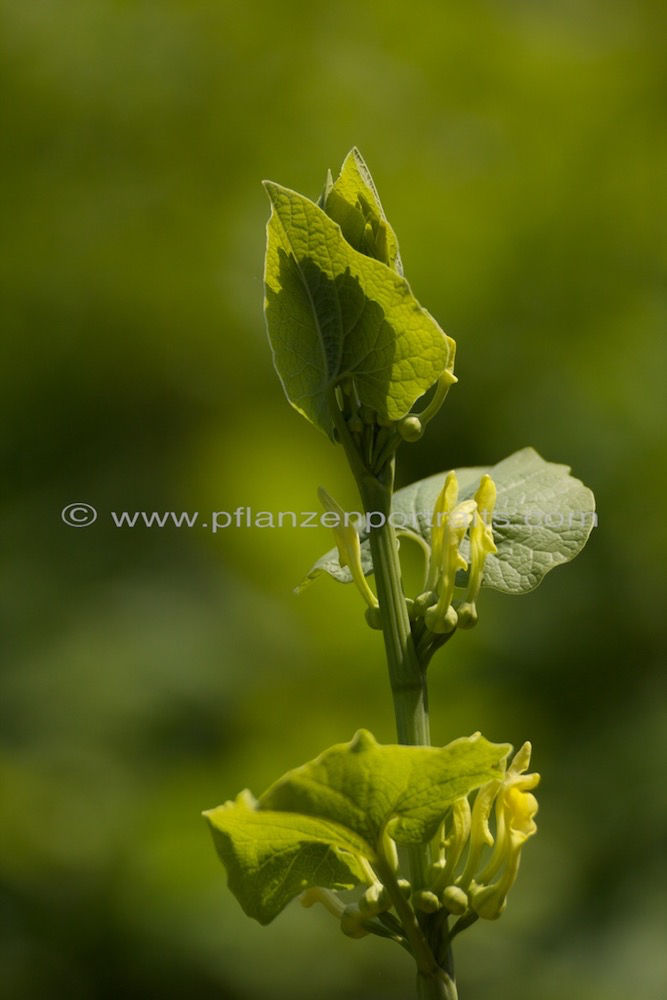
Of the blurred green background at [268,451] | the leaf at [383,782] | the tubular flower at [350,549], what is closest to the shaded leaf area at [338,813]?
the leaf at [383,782]

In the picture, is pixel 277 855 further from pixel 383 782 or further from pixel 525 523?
pixel 525 523

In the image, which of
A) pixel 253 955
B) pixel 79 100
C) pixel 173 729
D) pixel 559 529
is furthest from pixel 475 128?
pixel 559 529

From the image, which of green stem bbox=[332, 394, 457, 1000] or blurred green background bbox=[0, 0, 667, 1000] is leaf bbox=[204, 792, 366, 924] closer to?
green stem bbox=[332, 394, 457, 1000]

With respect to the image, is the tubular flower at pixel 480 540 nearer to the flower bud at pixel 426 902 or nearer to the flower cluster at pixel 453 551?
the flower cluster at pixel 453 551

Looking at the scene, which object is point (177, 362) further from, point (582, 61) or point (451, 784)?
point (451, 784)

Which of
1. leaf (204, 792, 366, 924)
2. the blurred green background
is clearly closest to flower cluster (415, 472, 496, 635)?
leaf (204, 792, 366, 924)
